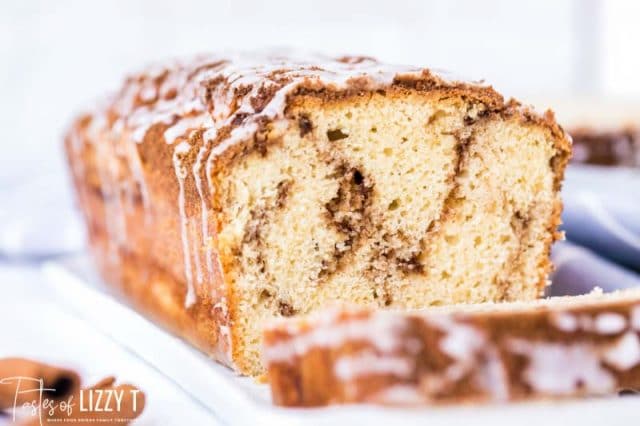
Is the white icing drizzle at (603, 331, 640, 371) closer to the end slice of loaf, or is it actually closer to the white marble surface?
the end slice of loaf

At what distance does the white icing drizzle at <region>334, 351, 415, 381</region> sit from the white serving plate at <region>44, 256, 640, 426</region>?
83mm

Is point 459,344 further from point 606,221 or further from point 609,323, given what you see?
point 606,221

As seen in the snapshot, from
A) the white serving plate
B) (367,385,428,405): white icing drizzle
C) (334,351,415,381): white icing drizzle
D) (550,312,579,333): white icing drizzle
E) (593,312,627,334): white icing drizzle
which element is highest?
(550,312,579,333): white icing drizzle

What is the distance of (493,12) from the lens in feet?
29.3

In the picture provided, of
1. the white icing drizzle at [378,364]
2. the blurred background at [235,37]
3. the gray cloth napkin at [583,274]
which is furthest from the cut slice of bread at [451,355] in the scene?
the blurred background at [235,37]

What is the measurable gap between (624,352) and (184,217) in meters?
1.41

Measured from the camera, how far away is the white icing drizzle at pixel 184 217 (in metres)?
2.87

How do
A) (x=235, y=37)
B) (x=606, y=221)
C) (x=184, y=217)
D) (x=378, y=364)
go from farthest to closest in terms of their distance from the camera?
1. (x=235, y=37)
2. (x=606, y=221)
3. (x=184, y=217)
4. (x=378, y=364)

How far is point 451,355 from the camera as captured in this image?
215cm

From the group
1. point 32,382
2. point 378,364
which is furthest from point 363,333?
point 32,382

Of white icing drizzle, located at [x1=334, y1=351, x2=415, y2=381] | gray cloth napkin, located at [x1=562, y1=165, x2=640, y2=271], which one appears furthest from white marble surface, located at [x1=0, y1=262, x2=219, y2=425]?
gray cloth napkin, located at [x1=562, y1=165, x2=640, y2=271]

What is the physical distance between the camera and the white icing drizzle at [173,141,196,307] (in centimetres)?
287

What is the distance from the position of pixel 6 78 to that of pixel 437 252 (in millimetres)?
6042

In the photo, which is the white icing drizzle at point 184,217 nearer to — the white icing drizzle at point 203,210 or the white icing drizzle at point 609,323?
the white icing drizzle at point 203,210
